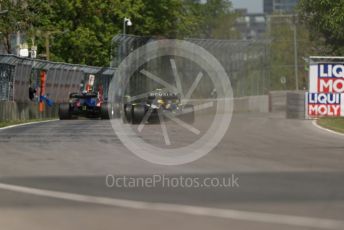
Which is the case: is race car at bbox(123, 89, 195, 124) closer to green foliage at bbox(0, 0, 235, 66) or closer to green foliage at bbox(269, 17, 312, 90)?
green foliage at bbox(0, 0, 235, 66)

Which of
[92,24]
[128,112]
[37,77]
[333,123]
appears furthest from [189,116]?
[92,24]

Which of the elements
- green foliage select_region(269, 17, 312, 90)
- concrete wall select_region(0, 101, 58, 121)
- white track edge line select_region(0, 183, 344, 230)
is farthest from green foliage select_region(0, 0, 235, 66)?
green foliage select_region(269, 17, 312, 90)

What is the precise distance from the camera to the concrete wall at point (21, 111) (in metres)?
37.0

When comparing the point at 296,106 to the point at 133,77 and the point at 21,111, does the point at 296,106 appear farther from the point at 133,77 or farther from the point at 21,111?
the point at 133,77

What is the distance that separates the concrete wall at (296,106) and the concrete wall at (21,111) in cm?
1257

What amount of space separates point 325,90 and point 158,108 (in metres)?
11.8

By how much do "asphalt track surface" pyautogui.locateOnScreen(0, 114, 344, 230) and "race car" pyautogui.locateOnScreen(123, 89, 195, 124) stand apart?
12.2 meters

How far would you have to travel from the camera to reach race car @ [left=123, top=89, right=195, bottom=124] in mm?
32750

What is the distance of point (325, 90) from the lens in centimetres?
4238

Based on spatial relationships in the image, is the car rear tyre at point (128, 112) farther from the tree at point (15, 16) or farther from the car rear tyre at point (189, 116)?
the tree at point (15, 16)

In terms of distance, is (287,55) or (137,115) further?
(287,55)

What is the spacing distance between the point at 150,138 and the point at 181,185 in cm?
1157

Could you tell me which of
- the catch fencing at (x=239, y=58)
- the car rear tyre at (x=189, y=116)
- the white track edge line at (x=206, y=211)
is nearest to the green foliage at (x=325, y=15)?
the catch fencing at (x=239, y=58)

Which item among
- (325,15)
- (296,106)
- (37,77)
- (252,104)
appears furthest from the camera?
(325,15)
